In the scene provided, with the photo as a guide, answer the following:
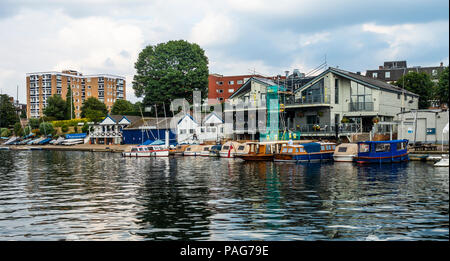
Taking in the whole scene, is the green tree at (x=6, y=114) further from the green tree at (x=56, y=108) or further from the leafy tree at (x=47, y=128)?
the leafy tree at (x=47, y=128)

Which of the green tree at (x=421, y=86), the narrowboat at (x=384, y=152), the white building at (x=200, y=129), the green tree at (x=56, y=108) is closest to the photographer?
the narrowboat at (x=384, y=152)

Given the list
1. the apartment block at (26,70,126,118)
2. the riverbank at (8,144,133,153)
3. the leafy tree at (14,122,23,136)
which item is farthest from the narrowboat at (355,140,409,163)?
the apartment block at (26,70,126,118)

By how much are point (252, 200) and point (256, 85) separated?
50707 mm

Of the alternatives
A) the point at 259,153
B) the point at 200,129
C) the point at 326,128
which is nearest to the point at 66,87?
the point at 200,129

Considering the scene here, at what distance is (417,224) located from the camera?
15.4m

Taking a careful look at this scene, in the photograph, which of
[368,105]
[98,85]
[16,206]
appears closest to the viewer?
[16,206]

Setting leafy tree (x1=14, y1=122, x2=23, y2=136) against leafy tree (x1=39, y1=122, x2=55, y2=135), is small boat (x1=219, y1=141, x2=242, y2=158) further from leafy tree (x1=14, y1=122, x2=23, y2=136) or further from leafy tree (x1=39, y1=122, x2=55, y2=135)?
leafy tree (x1=14, y1=122, x2=23, y2=136)

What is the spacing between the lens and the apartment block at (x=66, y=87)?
15938cm

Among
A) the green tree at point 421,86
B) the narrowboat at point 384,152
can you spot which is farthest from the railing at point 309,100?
the green tree at point 421,86

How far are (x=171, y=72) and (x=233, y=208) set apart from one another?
77.1 meters

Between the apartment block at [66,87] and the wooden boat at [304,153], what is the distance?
411 ft

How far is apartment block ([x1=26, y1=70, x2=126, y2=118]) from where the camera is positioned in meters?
159
